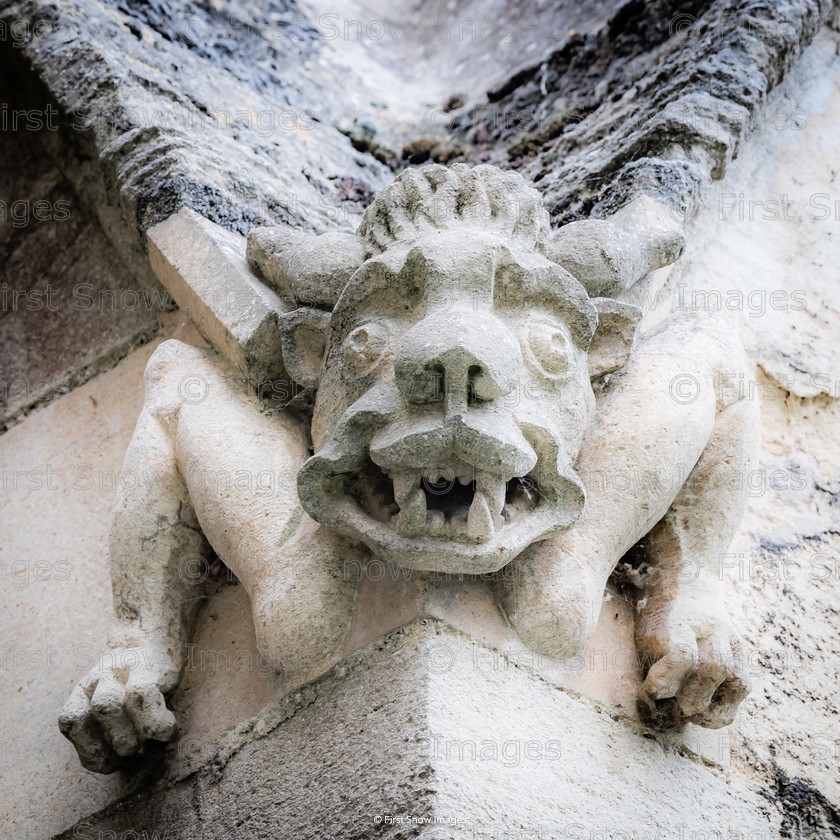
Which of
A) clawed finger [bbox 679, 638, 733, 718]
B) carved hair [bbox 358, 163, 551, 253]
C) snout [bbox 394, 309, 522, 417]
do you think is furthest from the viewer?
carved hair [bbox 358, 163, 551, 253]

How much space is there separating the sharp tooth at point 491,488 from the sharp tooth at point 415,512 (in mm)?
106

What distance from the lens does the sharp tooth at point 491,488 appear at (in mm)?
1733

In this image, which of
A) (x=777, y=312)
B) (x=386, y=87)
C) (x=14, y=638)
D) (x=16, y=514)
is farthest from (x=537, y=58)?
(x=14, y=638)

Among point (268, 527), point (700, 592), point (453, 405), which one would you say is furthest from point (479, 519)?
point (700, 592)

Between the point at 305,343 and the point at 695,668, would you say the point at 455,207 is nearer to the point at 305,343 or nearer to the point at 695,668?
the point at 305,343

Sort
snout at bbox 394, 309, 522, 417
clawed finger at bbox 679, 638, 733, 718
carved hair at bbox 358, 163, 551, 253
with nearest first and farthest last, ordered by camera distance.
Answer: snout at bbox 394, 309, 522, 417
clawed finger at bbox 679, 638, 733, 718
carved hair at bbox 358, 163, 551, 253

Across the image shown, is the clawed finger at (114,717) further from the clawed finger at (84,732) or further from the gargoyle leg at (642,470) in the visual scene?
the gargoyle leg at (642,470)

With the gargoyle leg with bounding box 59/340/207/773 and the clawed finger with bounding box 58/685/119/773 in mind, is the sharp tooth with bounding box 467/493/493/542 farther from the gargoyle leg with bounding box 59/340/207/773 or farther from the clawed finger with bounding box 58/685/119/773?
the clawed finger with bounding box 58/685/119/773

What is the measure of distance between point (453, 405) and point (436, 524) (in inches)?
8.8

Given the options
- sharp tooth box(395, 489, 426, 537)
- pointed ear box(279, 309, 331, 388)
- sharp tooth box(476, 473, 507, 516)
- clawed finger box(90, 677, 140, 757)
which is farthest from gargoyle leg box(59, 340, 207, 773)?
sharp tooth box(476, 473, 507, 516)

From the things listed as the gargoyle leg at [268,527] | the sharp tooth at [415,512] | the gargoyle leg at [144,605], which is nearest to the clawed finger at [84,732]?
the gargoyle leg at [144,605]

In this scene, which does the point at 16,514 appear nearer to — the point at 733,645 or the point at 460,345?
the point at 460,345

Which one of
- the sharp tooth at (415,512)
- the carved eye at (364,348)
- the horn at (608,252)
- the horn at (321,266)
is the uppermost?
the horn at (321,266)

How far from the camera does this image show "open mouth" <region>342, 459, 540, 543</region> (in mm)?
1739
